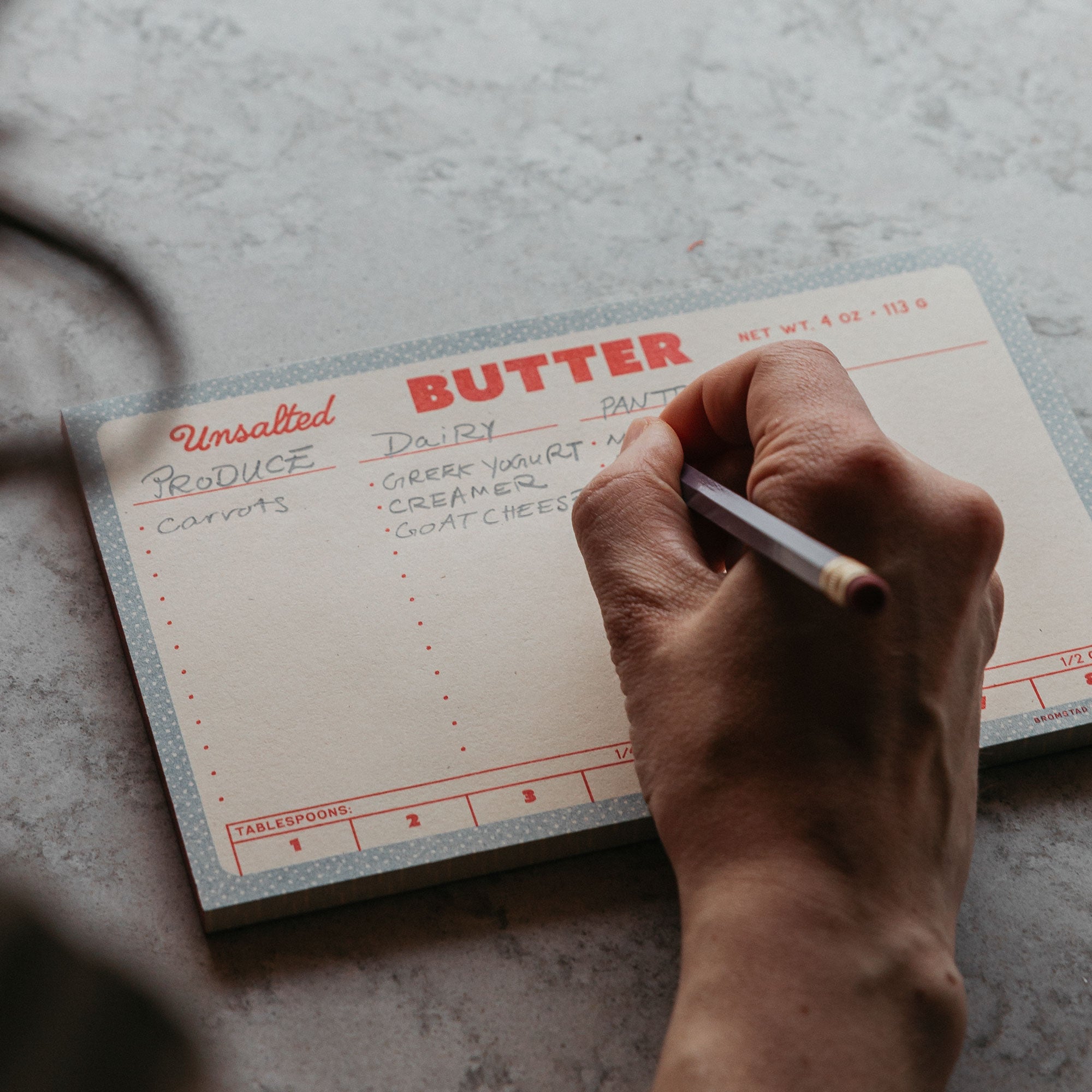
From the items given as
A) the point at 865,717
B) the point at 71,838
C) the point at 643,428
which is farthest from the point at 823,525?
the point at 71,838

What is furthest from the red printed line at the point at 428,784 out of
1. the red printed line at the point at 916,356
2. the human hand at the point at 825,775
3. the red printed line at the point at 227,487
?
the red printed line at the point at 916,356

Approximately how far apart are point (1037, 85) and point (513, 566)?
2.40 ft

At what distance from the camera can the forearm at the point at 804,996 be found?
0.53 m

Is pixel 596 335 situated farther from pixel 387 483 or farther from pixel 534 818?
pixel 534 818

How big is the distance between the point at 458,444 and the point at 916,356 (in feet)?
1.19

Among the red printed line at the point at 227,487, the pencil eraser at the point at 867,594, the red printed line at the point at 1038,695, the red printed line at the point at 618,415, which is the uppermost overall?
the pencil eraser at the point at 867,594

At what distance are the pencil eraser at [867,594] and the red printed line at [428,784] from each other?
285 millimetres

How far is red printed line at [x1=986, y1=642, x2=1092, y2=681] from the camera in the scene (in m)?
0.77

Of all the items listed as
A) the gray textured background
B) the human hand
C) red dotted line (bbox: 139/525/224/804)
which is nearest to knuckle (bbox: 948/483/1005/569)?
the human hand

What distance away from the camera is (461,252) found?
973mm

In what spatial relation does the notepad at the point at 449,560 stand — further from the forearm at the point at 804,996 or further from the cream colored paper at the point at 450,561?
the forearm at the point at 804,996

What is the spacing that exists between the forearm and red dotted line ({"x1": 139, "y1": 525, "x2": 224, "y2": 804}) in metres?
0.32

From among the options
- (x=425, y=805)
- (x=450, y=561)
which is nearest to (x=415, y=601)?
(x=450, y=561)

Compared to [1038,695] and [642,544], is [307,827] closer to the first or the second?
[642,544]
